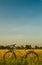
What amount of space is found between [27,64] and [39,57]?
2433mm

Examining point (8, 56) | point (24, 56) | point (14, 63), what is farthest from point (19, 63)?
point (8, 56)

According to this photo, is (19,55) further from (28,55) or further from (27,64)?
(27,64)

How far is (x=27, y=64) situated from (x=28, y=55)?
2371mm

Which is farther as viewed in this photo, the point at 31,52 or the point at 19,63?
the point at 31,52

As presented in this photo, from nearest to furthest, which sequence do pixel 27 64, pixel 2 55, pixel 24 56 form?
pixel 27 64, pixel 24 56, pixel 2 55

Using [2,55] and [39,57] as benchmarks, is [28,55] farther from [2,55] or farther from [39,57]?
[2,55]

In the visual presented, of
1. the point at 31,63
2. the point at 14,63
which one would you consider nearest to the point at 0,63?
Result: the point at 14,63

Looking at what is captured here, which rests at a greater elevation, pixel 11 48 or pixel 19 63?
pixel 11 48

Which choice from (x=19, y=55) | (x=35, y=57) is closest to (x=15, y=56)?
(x=19, y=55)

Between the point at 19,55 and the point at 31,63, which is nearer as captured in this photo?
the point at 31,63

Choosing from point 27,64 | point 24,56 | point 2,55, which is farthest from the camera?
point 2,55

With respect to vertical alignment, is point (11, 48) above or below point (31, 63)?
above

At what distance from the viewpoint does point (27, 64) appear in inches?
549

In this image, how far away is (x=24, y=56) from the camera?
15.9 metres
